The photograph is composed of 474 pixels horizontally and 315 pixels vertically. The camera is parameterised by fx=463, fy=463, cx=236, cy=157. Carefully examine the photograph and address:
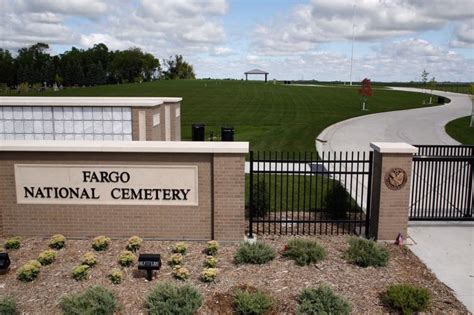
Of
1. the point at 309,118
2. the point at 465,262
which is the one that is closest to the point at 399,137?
the point at 309,118

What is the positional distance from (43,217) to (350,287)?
17.5 ft

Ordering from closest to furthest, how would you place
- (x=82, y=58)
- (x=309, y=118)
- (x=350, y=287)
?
(x=350, y=287) < (x=309, y=118) < (x=82, y=58)

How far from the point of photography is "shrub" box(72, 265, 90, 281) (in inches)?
257

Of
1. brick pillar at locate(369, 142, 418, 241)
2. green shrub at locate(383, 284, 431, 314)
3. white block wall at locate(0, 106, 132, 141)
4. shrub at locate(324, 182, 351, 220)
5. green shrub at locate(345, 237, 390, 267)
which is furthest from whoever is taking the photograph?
white block wall at locate(0, 106, 132, 141)

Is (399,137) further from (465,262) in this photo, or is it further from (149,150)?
(149,150)

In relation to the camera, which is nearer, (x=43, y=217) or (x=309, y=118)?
(x=43, y=217)

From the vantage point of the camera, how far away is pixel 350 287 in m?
6.46

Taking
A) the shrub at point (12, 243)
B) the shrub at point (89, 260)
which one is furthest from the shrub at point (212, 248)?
the shrub at point (12, 243)

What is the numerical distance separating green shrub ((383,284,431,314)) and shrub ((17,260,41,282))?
4866mm

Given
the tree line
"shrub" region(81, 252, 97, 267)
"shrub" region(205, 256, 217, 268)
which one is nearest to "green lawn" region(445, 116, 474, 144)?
"shrub" region(205, 256, 217, 268)

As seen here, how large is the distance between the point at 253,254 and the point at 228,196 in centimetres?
122

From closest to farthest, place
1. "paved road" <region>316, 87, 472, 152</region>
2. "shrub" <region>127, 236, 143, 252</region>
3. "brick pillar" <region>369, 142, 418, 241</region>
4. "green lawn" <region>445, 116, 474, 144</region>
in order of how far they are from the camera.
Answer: "shrub" <region>127, 236, 143, 252</region>
"brick pillar" <region>369, 142, 418, 241</region>
"paved road" <region>316, 87, 472, 152</region>
"green lawn" <region>445, 116, 474, 144</region>

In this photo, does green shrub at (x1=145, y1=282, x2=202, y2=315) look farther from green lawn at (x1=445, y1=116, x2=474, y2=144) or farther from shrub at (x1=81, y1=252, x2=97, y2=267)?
green lawn at (x1=445, y1=116, x2=474, y2=144)

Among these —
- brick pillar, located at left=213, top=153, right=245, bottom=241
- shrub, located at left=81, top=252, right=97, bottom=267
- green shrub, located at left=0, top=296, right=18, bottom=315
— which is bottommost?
green shrub, located at left=0, top=296, right=18, bottom=315
